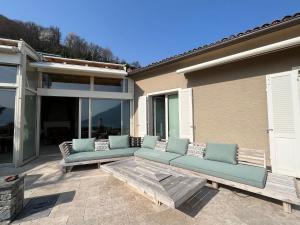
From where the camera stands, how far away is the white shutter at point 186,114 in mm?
6160

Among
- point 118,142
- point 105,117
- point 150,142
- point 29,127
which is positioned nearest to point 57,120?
point 105,117

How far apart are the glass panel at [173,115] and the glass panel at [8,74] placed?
5851 millimetres

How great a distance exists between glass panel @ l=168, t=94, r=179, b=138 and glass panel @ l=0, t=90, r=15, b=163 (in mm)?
5845

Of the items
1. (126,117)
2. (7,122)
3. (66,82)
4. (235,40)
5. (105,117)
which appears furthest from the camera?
(126,117)

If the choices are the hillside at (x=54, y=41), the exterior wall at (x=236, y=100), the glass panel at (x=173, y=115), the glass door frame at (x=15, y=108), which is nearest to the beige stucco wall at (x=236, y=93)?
the exterior wall at (x=236, y=100)

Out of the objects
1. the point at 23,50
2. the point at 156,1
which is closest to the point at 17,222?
the point at 23,50

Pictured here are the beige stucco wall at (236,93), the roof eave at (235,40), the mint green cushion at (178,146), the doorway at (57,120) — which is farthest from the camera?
the doorway at (57,120)

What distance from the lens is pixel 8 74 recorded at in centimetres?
585

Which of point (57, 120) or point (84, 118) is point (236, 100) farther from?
point (57, 120)

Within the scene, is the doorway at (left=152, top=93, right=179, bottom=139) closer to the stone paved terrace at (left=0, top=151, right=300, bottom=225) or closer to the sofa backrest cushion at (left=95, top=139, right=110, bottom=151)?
the sofa backrest cushion at (left=95, top=139, right=110, bottom=151)

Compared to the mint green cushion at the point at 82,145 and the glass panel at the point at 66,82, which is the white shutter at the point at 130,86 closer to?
the glass panel at the point at 66,82

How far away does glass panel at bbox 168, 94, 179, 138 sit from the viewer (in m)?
6.97

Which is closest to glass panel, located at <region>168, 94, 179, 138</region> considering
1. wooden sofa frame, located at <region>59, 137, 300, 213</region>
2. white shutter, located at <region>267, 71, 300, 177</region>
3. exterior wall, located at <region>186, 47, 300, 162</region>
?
exterior wall, located at <region>186, 47, 300, 162</region>

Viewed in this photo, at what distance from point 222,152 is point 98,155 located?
3.88m
